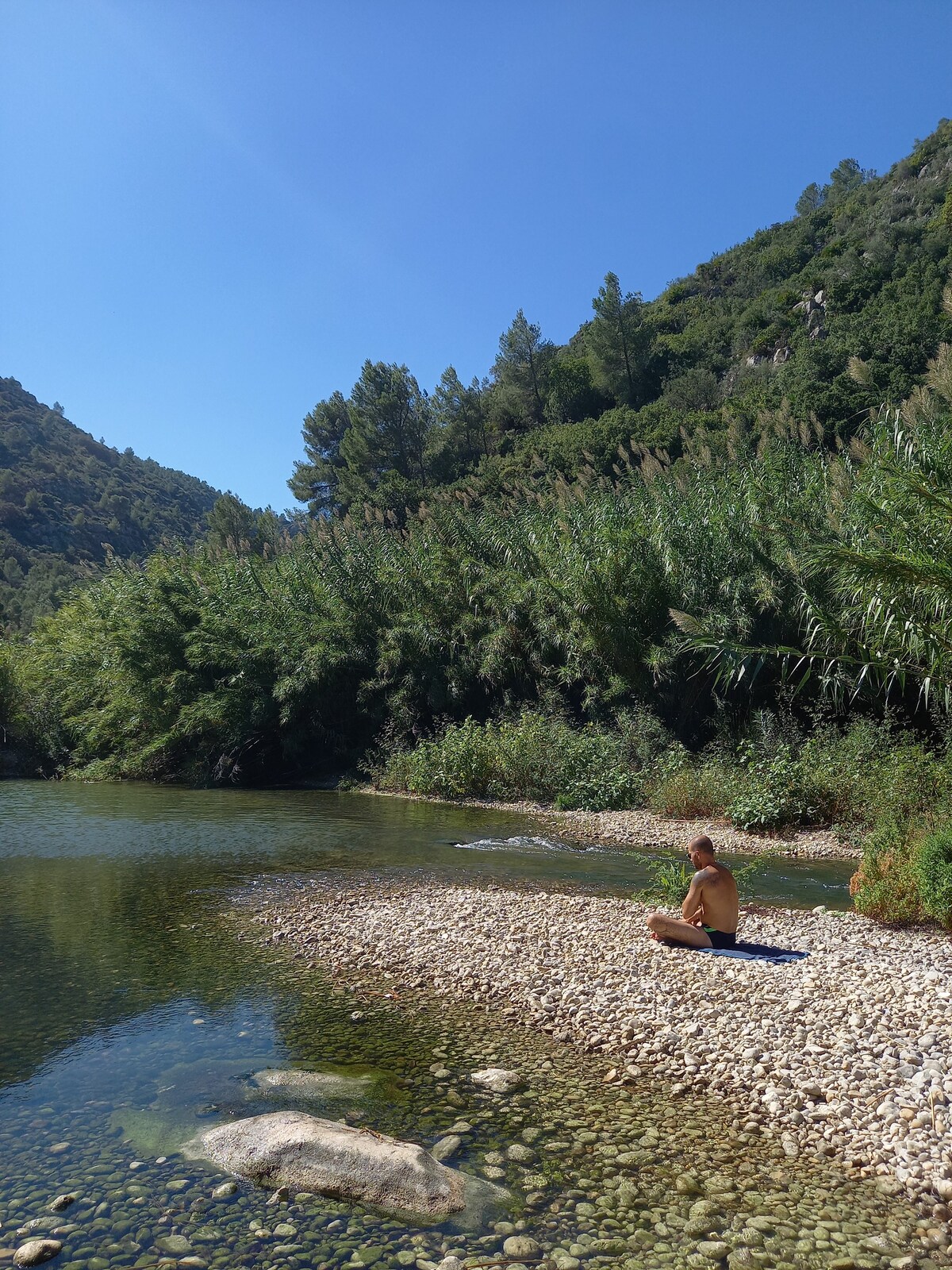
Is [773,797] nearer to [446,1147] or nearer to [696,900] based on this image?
[696,900]

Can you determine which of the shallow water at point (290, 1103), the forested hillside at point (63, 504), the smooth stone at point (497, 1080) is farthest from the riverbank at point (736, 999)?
the forested hillside at point (63, 504)

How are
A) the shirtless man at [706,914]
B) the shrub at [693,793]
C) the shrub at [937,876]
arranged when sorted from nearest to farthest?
1. the shirtless man at [706,914]
2. the shrub at [937,876]
3. the shrub at [693,793]

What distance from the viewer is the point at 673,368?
5475cm

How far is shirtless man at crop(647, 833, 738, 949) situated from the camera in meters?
7.77

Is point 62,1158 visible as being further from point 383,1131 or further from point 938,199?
point 938,199

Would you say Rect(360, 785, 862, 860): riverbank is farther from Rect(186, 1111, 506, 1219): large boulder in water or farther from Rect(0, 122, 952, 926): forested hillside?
Rect(186, 1111, 506, 1219): large boulder in water

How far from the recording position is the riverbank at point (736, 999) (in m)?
5.08

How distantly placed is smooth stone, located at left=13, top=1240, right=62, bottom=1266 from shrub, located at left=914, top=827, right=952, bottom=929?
7355mm

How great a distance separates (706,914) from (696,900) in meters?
0.14

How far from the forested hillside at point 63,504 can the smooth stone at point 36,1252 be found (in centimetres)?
4847

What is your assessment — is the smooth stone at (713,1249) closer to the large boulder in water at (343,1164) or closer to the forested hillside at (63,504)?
the large boulder in water at (343,1164)

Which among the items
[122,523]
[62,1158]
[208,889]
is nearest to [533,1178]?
[62,1158]

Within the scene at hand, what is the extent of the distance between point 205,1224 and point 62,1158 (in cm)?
Answer: 119

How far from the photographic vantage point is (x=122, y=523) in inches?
3127
